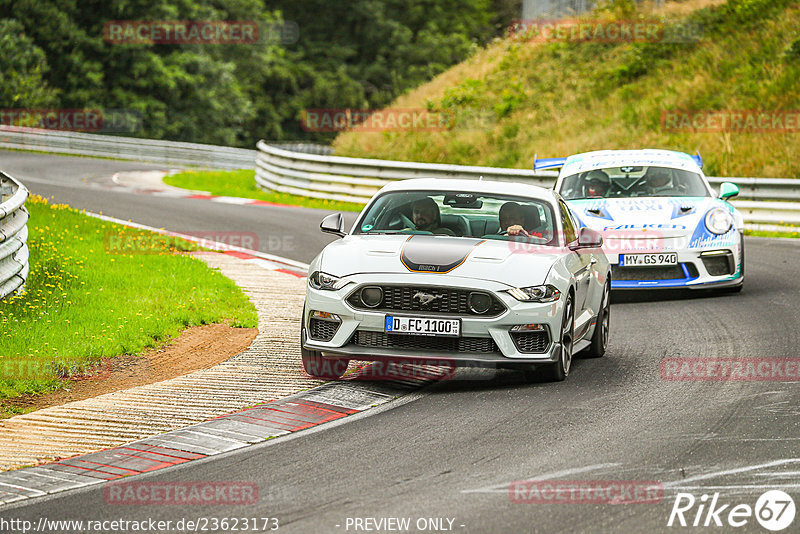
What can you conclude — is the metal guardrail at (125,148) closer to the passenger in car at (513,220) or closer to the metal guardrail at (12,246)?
the metal guardrail at (12,246)

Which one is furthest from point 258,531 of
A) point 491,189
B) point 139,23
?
point 139,23

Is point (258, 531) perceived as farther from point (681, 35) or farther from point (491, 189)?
point (681, 35)

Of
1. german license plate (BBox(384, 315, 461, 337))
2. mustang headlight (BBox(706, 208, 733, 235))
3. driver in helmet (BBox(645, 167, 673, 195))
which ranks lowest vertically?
german license plate (BBox(384, 315, 461, 337))

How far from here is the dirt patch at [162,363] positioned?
7820mm

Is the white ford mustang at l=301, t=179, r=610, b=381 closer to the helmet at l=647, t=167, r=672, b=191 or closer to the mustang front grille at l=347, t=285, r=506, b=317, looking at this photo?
the mustang front grille at l=347, t=285, r=506, b=317

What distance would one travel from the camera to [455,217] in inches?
363

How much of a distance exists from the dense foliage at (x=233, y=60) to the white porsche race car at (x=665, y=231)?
25889 millimetres

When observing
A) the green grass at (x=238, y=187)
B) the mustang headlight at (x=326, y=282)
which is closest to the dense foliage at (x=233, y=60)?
the green grass at (x=238, y=187)

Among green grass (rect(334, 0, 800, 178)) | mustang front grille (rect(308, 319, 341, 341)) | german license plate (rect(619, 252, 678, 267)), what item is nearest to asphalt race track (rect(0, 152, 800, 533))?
mustang front grille (rect(308, 319, 341, 341))

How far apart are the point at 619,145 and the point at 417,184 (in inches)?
696

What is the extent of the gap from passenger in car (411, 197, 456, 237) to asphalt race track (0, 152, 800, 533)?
117 cm

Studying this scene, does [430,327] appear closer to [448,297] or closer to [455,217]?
[448,297]

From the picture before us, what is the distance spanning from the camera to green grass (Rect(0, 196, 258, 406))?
8.53m

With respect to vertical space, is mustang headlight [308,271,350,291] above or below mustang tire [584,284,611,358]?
above
